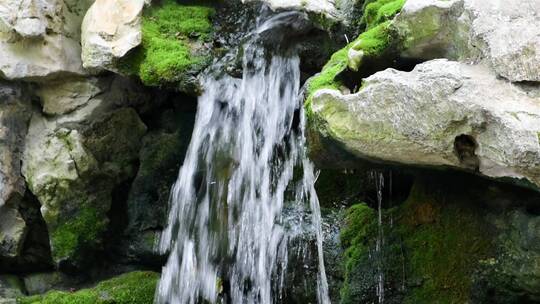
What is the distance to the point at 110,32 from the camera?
687 centimetres

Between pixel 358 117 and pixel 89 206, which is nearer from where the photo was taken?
pixel 358 117

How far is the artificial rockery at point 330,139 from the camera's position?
3877 mm

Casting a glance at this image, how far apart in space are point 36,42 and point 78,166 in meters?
1.50

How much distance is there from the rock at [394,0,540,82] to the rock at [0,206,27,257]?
5.15 meters

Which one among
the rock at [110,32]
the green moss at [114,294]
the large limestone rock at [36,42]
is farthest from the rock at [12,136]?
the green moss at [114,294]

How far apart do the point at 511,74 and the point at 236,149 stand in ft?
10.9

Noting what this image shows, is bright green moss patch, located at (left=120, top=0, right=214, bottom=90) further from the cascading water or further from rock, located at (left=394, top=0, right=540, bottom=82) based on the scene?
rock, located at (left=394, top=0, right=540, bottom=82)

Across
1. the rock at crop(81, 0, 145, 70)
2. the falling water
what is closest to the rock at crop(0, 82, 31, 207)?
the rock at crop(81, 0, 145, 70)

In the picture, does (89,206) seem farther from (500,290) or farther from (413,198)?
(500,290)

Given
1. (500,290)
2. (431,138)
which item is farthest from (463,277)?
(431,138)

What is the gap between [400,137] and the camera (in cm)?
405

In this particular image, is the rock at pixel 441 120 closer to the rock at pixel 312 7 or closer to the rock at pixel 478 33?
the rock at pixel 478 33

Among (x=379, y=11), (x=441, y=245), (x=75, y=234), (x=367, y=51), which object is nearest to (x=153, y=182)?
(x=75, y=234)

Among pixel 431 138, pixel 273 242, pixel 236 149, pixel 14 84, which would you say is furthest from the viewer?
pixel 14 84
